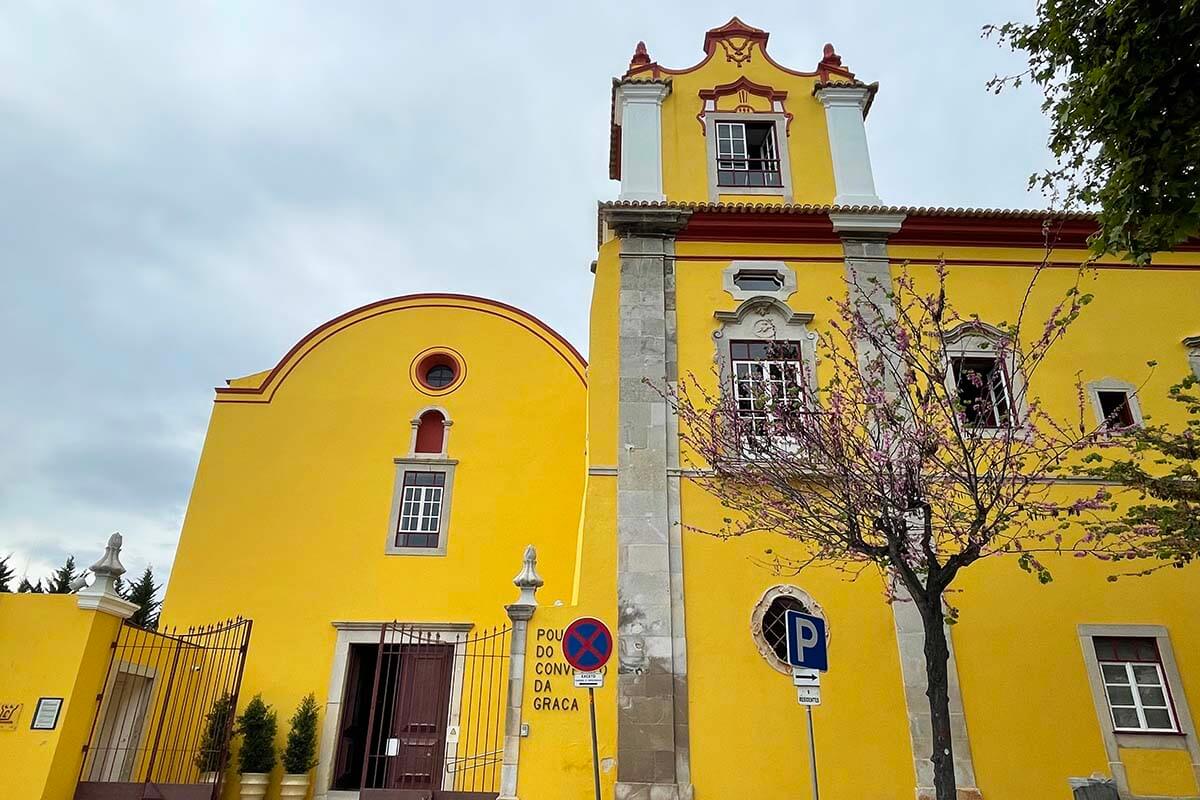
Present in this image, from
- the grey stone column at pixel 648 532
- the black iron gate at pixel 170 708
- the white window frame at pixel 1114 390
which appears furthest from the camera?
the white window frame at pixel 1114 390

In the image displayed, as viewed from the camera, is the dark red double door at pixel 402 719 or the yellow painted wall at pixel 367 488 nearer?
the dark red double door at pixel 402 719

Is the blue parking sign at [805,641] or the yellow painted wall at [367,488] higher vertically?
the yellow painted wall at [367,488]

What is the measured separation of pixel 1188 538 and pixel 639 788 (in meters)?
6.18

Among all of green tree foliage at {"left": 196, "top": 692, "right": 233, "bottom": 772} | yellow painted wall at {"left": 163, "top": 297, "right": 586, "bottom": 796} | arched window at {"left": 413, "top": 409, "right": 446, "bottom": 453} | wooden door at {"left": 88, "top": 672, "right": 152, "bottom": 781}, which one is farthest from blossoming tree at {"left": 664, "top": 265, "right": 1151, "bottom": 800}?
wooden door at {"left": 88, "top": 672, "right": 152, "bottom": 781}

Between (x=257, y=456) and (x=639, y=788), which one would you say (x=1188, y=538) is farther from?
(x=257, y=456)

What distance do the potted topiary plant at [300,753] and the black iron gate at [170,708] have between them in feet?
3.20

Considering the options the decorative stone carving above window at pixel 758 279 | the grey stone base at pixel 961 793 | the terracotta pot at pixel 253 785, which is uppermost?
the decorative stone carving above window at pixel 758 279

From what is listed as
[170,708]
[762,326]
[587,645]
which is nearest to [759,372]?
[762,326]

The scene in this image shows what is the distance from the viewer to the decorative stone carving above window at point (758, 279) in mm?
11930

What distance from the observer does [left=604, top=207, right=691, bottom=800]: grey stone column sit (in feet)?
29.6

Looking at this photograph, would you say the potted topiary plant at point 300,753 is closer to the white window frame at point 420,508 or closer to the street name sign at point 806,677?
the white window frame at point 420,508

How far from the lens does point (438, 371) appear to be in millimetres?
15688

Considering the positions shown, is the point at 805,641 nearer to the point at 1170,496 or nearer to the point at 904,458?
the point at 904,458

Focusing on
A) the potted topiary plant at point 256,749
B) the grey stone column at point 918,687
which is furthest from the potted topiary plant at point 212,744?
the grey stone column at point 918,687
